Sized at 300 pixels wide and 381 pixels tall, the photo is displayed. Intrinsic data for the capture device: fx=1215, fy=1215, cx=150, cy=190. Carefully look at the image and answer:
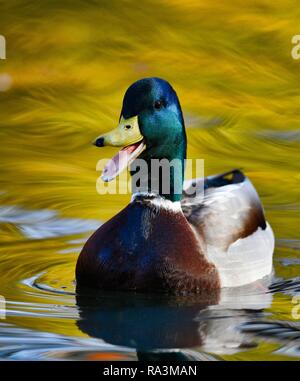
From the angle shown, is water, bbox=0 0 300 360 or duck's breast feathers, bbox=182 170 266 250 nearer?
water, bbox=0 0 300 360

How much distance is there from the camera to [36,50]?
11.9m

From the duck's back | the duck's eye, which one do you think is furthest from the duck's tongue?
the duck's back

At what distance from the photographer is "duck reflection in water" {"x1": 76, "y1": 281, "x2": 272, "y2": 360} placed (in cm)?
593

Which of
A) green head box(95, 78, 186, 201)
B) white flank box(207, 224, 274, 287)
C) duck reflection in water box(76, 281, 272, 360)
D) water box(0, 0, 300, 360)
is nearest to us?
duck reflection in water box(76, 281, 272, 360)

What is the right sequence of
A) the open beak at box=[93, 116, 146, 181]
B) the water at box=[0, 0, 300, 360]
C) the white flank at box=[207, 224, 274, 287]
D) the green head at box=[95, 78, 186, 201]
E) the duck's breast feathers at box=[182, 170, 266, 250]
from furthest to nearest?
the duck's breast feathers at box=[182, 170, 266, 250] → the white flank at box=[207, 224, 274, 287] → the green head at box=[95, 78, 186, 201] → the open beak at box=[93, 116, 146, 181] → the water at box=[0, 0, 300, 360]

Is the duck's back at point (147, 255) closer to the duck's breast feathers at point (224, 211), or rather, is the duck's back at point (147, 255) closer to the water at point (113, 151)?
the water at point (113, 151)

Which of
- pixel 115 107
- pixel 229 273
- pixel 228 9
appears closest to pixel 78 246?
pixel 229 273

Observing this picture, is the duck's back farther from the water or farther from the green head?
the green head

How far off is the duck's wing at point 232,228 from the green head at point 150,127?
1.49ft

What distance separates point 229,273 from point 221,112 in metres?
3.68

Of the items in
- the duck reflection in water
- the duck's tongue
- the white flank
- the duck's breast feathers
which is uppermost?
the duck's tongue

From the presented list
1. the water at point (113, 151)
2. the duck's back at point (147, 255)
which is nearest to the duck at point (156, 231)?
the duck's back at point (147, 255)
